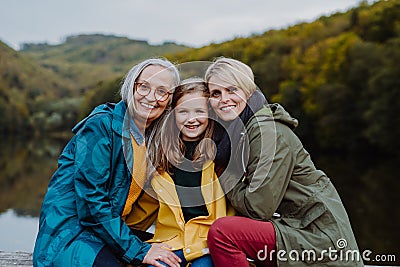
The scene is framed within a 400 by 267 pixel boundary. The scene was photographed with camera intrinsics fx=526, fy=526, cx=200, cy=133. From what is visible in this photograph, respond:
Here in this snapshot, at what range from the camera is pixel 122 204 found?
312 centimetres

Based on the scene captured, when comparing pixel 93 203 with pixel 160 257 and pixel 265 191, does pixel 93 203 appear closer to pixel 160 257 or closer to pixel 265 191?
pixel 160 257

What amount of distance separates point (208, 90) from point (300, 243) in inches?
42.2

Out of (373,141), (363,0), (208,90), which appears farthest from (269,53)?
(208,90)

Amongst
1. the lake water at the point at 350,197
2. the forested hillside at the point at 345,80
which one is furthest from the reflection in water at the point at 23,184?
the forested hillside at the point at 345,80

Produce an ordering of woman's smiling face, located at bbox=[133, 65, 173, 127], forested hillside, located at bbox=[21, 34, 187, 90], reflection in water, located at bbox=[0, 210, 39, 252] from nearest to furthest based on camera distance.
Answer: woman's smiling face, located at bbox=[133, 65, 173, 127]
reflection in water, located at bbox=[0, 210, 39, 252]
forested hillside, located at bbox=[21, 34, 187, 90]

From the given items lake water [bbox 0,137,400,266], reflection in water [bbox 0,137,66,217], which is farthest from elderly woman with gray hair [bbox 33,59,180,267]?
reflection in water [bbox 0,137,66,217]

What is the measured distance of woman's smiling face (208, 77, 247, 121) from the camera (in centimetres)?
319

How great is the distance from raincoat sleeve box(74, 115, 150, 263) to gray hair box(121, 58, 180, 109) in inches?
8.8

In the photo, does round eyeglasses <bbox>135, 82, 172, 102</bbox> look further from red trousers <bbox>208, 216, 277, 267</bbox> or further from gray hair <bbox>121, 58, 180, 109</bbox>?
red trousers <bbox>208, 216, 277, 267</bbox>

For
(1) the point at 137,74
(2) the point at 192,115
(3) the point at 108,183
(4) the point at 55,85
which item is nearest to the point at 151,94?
(1) the point at 137,74

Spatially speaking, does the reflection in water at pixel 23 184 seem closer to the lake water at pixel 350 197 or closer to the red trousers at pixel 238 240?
the lake water at pixel 350 197

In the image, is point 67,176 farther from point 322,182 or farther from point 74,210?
point 322,182

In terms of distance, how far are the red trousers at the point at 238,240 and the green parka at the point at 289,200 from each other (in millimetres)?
60

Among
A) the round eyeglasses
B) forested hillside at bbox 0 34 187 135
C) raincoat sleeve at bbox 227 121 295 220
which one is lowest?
forested hillside at bbox 0 34 187 135
